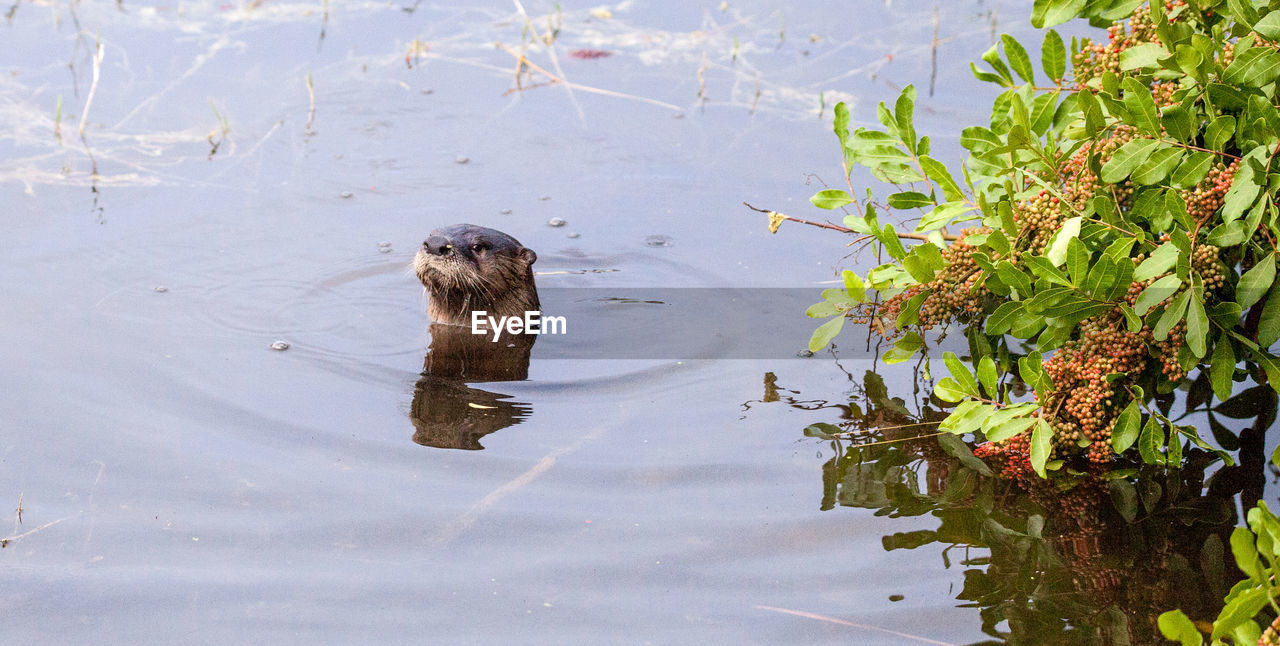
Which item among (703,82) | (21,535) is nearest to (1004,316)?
(21,535)

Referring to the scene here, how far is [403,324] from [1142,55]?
3.36 m

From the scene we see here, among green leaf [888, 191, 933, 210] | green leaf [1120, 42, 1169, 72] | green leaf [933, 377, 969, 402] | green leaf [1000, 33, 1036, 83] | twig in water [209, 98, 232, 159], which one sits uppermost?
twig in water [209, 98, 232, 159]

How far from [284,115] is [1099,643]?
18.6ft

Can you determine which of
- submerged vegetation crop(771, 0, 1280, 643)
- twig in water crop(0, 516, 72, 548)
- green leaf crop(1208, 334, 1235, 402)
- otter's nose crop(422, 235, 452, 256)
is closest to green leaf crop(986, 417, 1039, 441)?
submerged vegetation crop(771, 0, 1280, 643)

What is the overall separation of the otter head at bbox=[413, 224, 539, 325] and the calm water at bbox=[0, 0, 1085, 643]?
206 mm

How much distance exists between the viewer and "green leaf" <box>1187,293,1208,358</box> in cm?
310

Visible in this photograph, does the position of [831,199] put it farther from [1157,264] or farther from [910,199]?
[1157,264]

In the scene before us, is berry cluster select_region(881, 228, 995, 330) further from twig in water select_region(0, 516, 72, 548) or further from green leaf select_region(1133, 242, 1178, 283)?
twig in water select_region(0, 516, 72, 548)

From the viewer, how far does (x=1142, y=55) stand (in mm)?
3340

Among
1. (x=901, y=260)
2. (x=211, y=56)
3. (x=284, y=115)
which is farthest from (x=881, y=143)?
Answer: (x=211, y=56)

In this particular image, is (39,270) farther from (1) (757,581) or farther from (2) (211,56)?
(1) (757,581)

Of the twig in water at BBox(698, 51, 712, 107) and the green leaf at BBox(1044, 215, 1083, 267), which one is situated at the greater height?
the twig in water at BBox(698, 51, 712, 107)

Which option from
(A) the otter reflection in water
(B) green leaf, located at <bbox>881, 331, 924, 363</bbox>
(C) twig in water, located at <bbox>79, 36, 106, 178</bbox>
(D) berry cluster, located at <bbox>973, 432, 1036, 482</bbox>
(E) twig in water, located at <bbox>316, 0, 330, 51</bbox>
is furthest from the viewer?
(E) twig in water, located at <bbox>316, 0, 330, 51</bbox>

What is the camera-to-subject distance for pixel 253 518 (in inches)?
144
